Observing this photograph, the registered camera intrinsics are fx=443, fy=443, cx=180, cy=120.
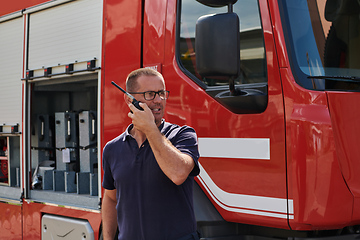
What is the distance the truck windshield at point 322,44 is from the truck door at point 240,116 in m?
0.13

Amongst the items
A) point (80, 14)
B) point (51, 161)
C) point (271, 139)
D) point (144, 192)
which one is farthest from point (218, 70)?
point (51, 161)

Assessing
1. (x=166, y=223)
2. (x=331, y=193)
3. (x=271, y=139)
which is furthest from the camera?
(x=271, y=139)

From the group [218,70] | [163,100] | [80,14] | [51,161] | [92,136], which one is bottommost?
[51,161]

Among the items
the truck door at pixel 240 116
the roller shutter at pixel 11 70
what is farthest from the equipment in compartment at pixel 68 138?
the truck door at pixel 240 116

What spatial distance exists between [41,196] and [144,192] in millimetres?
2628

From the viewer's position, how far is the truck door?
260 centimetres

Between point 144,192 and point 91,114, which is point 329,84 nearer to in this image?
point 144,192

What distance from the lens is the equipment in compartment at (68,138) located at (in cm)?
439

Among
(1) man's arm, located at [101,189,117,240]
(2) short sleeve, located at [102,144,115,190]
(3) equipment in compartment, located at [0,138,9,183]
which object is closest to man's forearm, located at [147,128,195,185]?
(2) short sleeve, located at [102,144,115,190]

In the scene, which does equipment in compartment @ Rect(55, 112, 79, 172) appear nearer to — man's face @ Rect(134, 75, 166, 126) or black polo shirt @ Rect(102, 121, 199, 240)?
black polo shirt @ Rect(102, 121, 199, 240)

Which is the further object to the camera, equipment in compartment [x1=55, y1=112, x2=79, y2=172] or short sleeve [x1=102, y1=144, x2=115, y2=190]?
equipment in compartment [x1=55, y1=112, x2=79, y2=172]

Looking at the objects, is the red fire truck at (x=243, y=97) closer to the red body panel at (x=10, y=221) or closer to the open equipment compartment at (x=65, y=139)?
the open equipment compartment at (x=65, y=139)

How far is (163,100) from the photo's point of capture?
208 centimetres

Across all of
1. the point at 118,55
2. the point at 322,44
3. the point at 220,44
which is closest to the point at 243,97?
the point at 220,44
